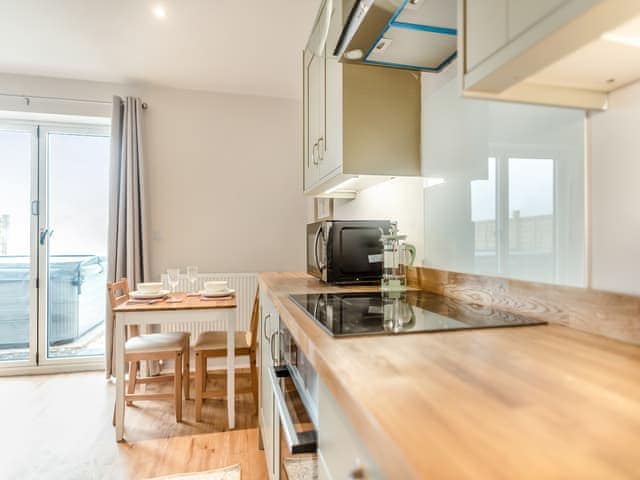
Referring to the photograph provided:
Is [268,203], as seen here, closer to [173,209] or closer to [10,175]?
[173,209]

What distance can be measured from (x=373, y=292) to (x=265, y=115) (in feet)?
8.69

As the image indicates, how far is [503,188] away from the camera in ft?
3.93

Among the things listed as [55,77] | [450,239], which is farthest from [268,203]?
[450,239]

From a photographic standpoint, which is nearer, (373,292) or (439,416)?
(439,416)

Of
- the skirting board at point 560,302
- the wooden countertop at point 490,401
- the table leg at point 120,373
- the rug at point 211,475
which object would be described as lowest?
the rug at point 211,475

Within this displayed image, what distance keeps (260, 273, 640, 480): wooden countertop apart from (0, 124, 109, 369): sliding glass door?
347cm

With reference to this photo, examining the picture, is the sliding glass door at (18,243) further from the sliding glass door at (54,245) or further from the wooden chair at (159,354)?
the wooden chair at (159,354)

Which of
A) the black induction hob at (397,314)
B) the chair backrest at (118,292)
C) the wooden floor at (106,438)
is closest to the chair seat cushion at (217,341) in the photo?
the wooden floor at (106,438)

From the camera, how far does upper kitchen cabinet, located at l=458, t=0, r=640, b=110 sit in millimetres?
581

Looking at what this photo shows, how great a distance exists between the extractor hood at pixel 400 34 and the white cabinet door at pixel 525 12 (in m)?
0.41

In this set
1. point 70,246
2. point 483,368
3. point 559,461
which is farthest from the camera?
point 70,246

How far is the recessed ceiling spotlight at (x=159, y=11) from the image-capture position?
7.50 feet

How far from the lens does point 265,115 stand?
3.67 m

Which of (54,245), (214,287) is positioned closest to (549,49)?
(214,287)
